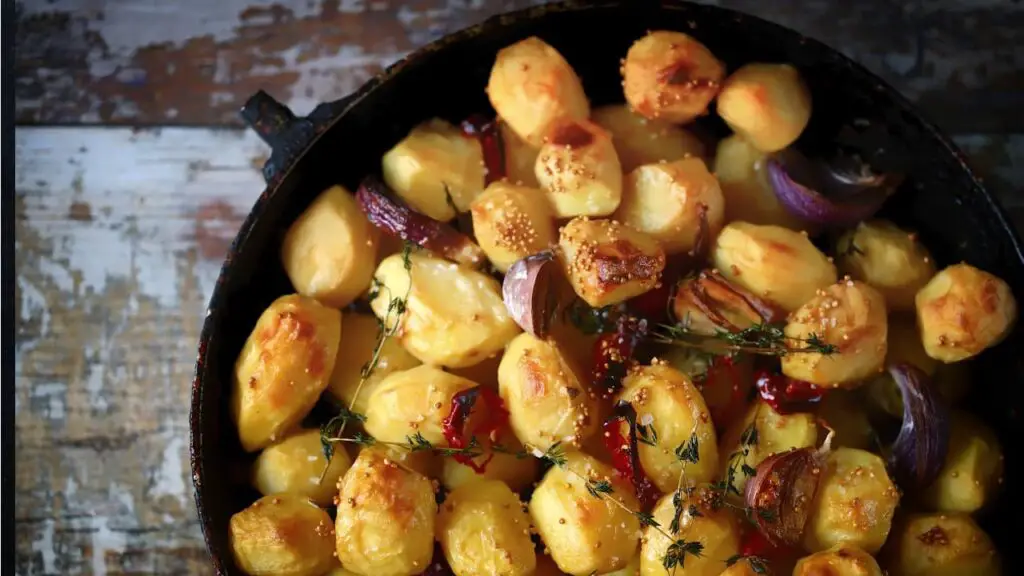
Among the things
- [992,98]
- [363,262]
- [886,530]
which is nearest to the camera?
[886,530]

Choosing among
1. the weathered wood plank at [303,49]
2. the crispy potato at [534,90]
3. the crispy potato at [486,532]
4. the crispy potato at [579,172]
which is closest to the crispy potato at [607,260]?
the crispy potato at [579,172]

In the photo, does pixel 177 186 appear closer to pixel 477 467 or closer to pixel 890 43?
pixel 477 467

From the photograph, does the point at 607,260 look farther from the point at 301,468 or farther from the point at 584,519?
the point at 301,468

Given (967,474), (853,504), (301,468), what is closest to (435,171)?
(301,468)

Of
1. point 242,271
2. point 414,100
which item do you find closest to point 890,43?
point 414,100

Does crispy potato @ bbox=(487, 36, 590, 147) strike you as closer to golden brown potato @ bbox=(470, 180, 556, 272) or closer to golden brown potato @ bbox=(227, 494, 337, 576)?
golden brown potato @ bbox=(470, 180, 556, 272)

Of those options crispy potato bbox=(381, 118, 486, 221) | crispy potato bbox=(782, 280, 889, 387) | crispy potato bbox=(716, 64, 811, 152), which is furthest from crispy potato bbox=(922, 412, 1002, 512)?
crispy potato bbox=(381, 118, 486, 221)

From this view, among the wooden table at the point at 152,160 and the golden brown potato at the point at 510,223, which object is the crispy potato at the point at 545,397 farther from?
the wooden table at the point at 152,160
